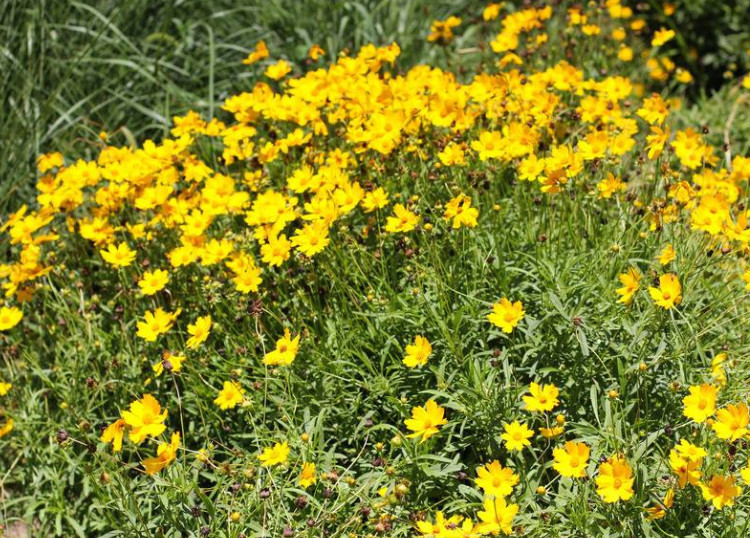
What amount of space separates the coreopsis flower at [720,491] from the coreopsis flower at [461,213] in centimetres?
105

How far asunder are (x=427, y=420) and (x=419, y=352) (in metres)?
0.24

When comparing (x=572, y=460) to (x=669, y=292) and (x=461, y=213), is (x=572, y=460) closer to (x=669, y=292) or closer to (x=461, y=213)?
(x=669, y=292)

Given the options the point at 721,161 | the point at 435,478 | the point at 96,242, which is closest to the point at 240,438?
the point at 435,478

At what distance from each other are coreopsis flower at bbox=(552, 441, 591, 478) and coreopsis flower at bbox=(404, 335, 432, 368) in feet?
1.63

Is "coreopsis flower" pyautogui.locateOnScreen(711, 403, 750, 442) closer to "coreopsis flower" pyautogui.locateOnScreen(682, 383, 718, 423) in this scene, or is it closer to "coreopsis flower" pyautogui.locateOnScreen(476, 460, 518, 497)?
"coreopsis flower" pyautogui.locateOnScreen(682, 383, 718, 423)

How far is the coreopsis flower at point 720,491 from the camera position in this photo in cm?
219

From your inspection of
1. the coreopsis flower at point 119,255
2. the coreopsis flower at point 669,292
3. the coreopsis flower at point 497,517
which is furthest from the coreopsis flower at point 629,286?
the coreopsis flower at point 119,255

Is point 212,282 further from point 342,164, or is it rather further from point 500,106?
point 500,106

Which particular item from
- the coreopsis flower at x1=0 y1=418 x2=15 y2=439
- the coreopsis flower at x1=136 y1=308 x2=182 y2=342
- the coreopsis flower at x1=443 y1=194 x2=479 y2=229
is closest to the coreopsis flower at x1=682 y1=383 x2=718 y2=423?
the coreopsis flower at x1=443 y1=194 x2=479 y2=229

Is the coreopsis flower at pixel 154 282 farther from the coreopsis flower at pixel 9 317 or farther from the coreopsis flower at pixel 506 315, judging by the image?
the coreopsis flower at pixel 506 315

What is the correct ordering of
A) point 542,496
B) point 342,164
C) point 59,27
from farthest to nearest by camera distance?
point 59,27 → point 342,164 → point 542,496

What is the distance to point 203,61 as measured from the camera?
5277 millimetres

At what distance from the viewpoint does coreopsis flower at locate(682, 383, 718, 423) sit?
2.23 meters

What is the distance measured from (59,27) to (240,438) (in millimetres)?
3070
